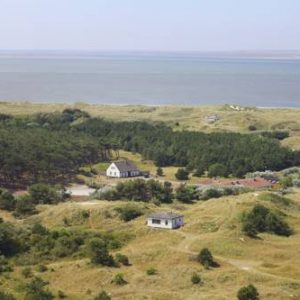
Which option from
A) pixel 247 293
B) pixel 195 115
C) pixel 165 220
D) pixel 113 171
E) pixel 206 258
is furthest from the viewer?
A: pixel 195 115

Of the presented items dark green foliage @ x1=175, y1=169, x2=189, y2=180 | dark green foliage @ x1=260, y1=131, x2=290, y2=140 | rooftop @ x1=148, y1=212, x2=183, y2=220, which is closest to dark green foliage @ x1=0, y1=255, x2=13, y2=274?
rooftop @ x1=148, y1=212, x2=183, y2=220

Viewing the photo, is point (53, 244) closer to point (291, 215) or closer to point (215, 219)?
point (215, 219)

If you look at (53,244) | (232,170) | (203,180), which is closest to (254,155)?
(232,170)

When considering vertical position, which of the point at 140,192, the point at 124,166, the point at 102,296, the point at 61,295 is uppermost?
the point at 102,296

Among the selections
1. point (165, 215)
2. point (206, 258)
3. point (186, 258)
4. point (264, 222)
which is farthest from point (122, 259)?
point (264, 222)

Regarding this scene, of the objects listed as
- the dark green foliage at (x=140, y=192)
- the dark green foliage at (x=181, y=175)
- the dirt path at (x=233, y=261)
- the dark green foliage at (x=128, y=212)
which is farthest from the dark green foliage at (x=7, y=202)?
the dark green foliage at (x=181, y=175)

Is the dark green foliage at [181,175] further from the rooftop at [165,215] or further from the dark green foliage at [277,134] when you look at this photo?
the dark green foliage at [277,134]

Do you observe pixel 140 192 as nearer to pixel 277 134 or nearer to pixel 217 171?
pixel 217 171
